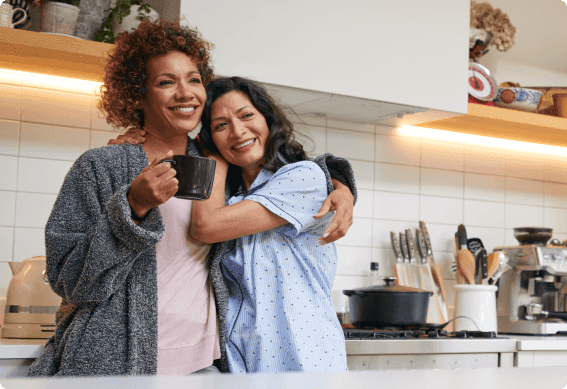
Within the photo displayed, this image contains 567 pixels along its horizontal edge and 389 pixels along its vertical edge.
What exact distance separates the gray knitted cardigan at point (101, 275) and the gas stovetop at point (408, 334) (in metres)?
0.79

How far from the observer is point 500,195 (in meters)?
2.76

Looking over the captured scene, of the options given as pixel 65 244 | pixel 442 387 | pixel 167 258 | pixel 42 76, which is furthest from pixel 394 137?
pixel 442 387

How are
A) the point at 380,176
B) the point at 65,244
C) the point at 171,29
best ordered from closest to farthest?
the point at 65,244 → the point at 171,29 → the point at 380,176

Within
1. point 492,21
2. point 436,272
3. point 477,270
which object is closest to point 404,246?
point 436,272

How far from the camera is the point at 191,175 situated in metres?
1.01

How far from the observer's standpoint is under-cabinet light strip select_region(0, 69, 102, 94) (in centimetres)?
196

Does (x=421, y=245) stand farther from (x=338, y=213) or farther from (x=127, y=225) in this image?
(x=127, y=225)

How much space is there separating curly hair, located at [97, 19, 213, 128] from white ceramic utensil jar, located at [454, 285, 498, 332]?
1.29m

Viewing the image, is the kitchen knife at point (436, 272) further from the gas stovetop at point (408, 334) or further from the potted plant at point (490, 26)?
the potted plant at point (490, 26)

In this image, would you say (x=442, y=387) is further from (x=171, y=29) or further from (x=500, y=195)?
(x=500, y=195)

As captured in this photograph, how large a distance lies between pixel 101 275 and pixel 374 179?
5.22 feet

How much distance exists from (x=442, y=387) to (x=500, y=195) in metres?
2.39

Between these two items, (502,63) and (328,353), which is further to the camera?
(502,63)

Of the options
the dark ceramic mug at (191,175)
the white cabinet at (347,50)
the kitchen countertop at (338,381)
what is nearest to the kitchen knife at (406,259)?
the white cabinet at (347,50)
